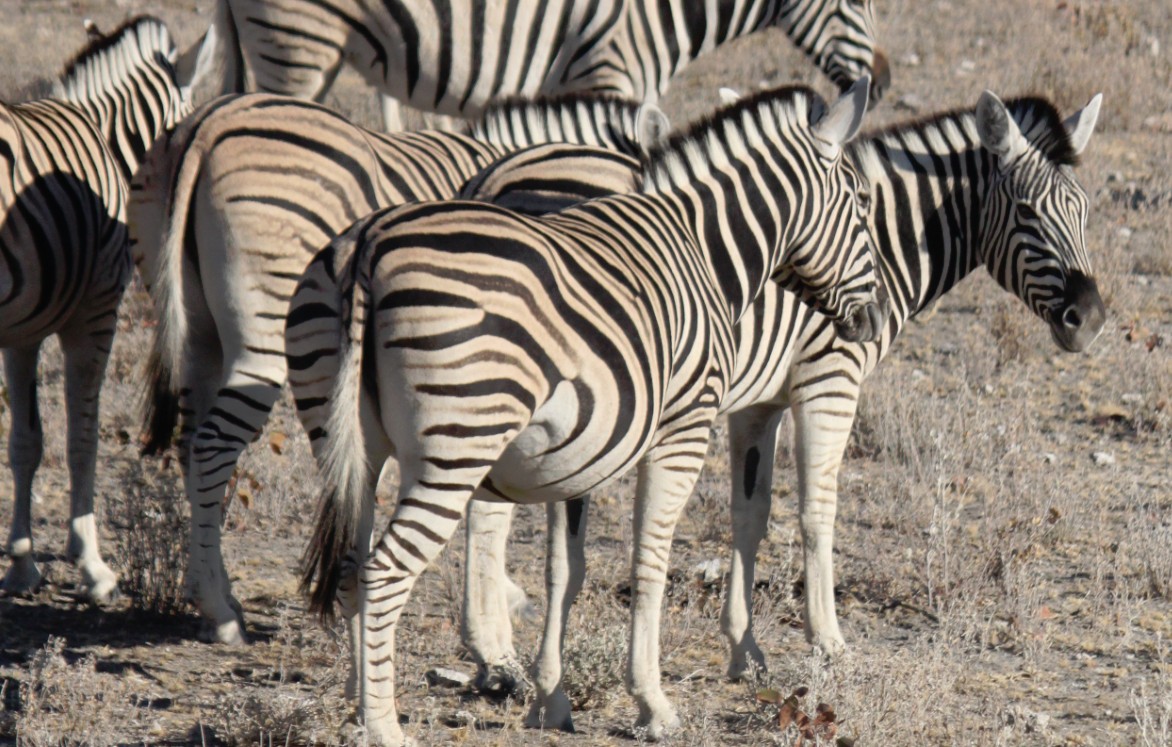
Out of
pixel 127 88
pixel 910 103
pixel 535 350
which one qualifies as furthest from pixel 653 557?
pixel 910 103

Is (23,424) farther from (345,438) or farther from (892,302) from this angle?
(892,302)

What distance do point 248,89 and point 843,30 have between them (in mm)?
3656

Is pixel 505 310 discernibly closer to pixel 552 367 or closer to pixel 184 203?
pixel 552 367

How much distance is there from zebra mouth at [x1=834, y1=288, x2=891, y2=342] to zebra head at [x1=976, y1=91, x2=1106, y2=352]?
38.2 inches

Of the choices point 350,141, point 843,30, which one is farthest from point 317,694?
point 843,30

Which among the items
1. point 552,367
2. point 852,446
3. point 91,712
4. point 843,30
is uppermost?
point 843,30

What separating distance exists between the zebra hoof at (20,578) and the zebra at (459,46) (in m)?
3.02

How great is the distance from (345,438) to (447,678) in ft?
5.20

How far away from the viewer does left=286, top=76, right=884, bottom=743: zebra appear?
3623 mm

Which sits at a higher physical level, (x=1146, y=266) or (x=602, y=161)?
(x=1146, y=266)

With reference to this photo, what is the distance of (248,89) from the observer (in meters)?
7.77

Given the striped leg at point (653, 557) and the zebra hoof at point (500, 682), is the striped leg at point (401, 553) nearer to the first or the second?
the striped leg at point (653, 557)

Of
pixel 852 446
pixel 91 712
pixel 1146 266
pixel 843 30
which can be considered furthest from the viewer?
pixel 1146 266

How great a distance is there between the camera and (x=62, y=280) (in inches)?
210
